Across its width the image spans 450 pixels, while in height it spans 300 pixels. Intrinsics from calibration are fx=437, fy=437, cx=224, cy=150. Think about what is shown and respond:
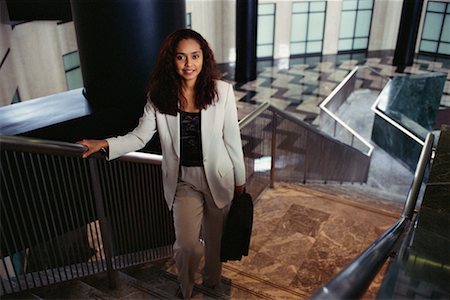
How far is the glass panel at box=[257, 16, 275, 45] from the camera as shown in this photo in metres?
18.5

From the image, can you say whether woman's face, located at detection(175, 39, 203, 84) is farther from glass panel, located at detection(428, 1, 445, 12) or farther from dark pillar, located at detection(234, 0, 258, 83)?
glass panel, located at detection(428, 1, 445, 12)

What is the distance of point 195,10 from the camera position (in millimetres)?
16344

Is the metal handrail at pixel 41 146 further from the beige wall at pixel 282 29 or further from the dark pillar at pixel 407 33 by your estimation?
the beige wall at pixel 282 29

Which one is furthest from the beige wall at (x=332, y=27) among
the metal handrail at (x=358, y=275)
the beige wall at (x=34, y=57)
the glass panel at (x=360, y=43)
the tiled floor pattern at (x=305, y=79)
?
the metal handrail at (x=358, y=275)

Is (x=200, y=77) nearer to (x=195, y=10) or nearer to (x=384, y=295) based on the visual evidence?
(x=384, y=295)

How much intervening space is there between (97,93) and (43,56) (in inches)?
282

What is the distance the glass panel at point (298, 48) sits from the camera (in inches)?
758

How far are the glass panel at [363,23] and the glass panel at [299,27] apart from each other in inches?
103

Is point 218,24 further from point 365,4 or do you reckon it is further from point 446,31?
point 446,31

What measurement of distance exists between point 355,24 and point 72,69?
13.1 m

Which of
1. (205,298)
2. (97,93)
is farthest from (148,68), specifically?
(205,298)

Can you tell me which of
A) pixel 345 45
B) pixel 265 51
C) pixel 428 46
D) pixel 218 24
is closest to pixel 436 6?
pixel 428 46

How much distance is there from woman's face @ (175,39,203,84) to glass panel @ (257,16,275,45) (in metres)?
16.6

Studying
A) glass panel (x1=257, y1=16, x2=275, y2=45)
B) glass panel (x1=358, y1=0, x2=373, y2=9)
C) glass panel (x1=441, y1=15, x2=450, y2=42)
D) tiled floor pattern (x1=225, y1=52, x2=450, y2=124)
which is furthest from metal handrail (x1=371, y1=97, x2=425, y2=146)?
glass panel (x1=441, y1=15, x2=450, y2=42)
